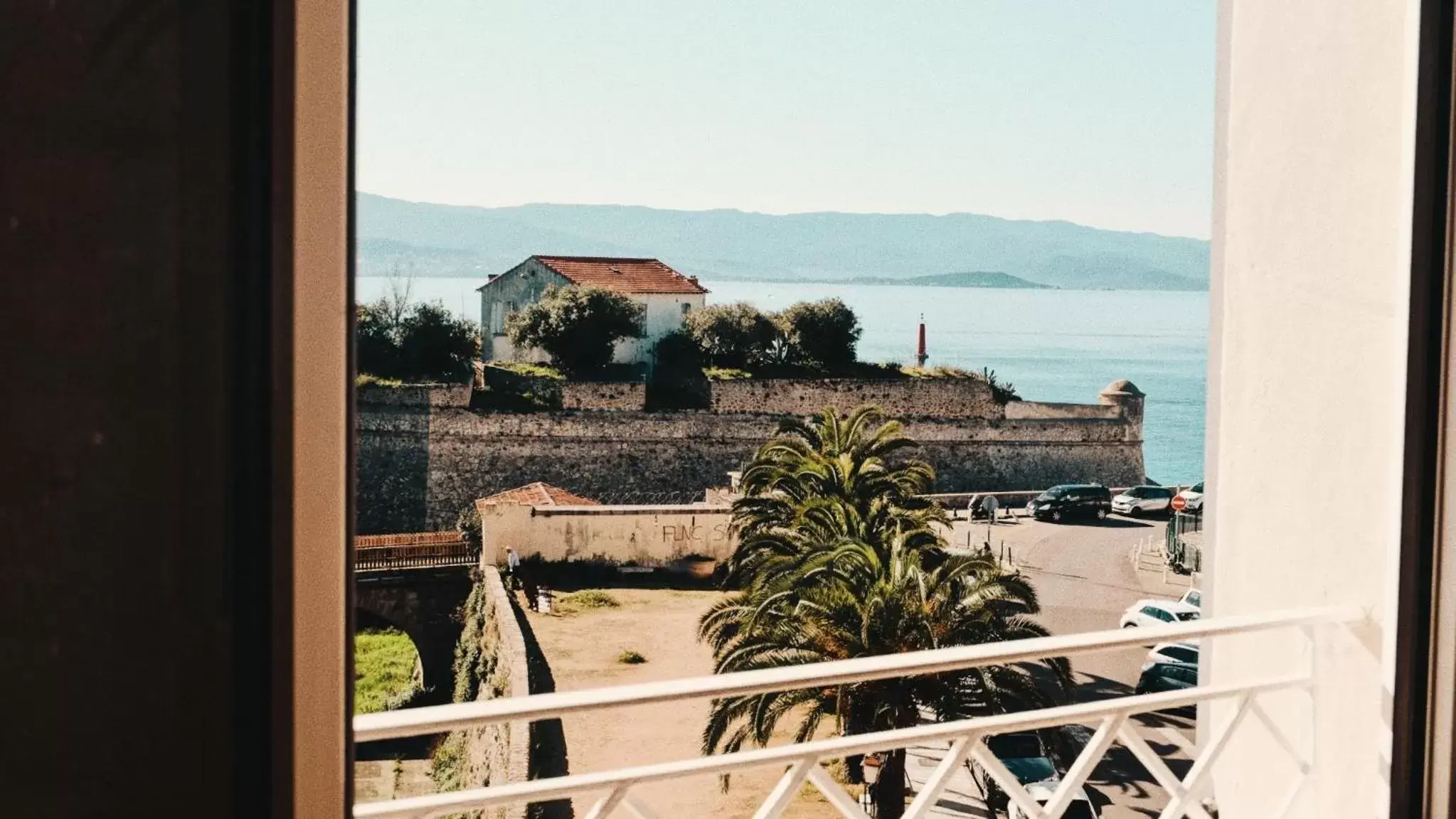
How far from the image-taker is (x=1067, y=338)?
66.4m

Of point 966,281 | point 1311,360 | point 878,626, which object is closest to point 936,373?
→ point 878,626

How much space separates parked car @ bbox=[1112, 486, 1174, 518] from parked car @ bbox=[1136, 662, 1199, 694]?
10.4 meters

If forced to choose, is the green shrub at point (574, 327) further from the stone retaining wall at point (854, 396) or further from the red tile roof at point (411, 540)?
the red tile roof at point (411, 540)

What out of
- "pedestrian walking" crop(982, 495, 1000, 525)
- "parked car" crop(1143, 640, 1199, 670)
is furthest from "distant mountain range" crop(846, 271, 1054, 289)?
"parked car" crop(1143, 640, 1199, 670)

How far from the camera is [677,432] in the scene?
2312 centimetres

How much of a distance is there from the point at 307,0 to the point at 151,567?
339 millimetres

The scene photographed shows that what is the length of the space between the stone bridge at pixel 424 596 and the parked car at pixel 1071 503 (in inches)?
425

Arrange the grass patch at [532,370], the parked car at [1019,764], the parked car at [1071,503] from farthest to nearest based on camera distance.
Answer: the grass patch at [532,370] → the parked car at [1071,503] → the parked car at [1019,764]

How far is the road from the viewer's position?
10039 millimetres

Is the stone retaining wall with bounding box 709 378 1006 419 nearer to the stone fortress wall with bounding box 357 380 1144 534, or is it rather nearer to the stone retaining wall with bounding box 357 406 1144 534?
the stone fortress wall with bounding box 357 380 1144 534

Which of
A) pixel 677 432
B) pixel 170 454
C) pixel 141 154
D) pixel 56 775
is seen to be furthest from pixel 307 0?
pixel 677 432

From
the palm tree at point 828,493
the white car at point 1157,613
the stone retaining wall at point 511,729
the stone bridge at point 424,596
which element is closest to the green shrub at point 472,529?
the stone bridge at point 424,596

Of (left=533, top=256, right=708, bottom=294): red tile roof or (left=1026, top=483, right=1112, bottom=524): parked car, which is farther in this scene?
(left=533, top=256, right=708, bottom=294): red tile roof

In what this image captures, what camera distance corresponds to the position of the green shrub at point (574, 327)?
23.9 meters
